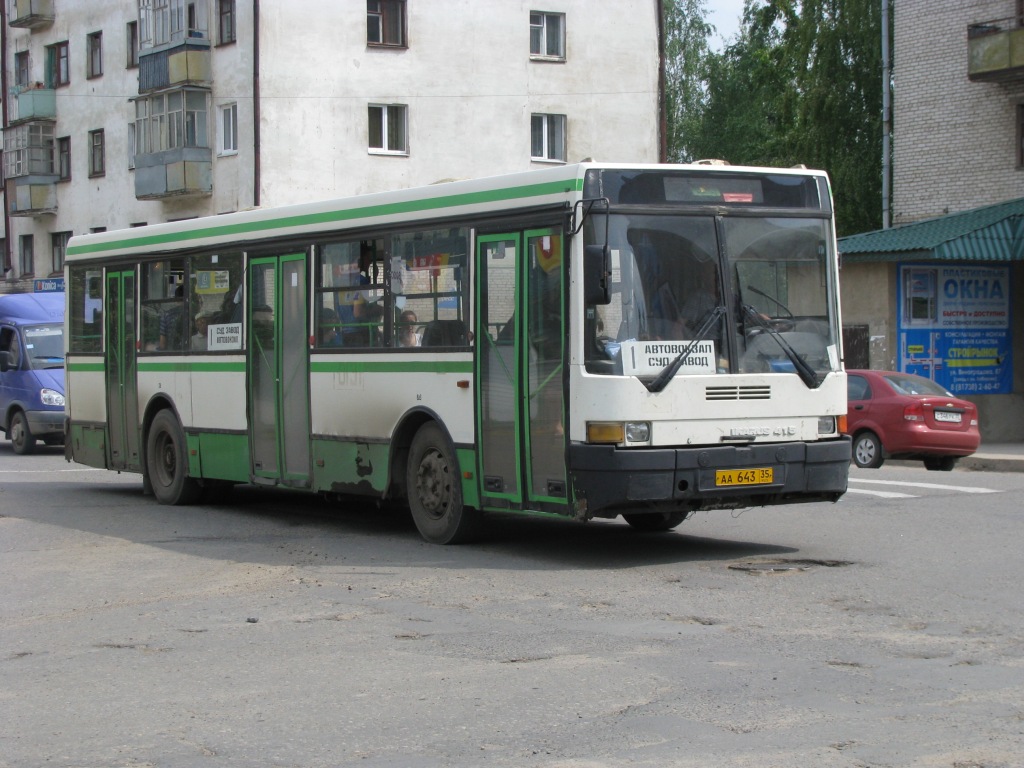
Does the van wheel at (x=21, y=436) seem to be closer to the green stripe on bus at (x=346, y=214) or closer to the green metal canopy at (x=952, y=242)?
the green stripe on bus at (x=346, y=214)

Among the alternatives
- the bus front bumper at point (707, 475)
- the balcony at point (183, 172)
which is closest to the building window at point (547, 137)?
the balcony at point (183, 172)

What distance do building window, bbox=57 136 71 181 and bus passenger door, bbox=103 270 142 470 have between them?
129 ft

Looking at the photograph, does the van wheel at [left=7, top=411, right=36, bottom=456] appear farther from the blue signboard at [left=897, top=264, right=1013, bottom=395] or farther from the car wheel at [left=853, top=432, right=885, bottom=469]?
the blue signboard at [left=897, top=264, right=1013, bottom=395]

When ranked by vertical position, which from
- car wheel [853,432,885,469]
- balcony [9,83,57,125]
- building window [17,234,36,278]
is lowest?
car wheel [853,432,885,469]

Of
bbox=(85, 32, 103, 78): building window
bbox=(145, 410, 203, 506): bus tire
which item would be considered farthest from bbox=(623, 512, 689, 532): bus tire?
bbox=(85, 32, 103, 78): building window

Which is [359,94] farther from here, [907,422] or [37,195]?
[907,422]

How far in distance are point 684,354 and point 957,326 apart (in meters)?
19.0

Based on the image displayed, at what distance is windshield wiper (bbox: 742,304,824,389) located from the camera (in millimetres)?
11398

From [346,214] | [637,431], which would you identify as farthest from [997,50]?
[637,431]

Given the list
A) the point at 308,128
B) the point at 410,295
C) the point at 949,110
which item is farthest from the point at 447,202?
the point at 308,128

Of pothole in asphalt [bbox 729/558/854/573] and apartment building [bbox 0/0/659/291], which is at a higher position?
apartment building [bbox 0/0/659/291]

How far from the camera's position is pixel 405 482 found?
42.5 feet

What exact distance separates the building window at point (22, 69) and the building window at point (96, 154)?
568cm

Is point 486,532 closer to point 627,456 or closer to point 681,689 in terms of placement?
point 627,456
